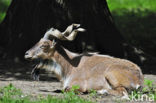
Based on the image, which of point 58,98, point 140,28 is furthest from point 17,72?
point 140,28

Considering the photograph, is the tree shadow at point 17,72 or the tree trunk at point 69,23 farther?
the tree trunk at point 69,23

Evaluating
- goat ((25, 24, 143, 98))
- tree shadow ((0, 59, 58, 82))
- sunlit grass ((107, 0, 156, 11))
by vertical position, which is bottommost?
tree shadow ((0, 59, 58, 82))

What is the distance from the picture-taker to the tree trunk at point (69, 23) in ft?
46.9

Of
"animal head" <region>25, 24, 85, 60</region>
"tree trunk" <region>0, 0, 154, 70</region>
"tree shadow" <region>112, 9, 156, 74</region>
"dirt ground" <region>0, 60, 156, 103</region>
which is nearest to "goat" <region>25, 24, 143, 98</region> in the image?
"animal head" <region>25, 24, 85, 60</region>

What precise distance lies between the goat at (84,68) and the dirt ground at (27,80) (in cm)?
45

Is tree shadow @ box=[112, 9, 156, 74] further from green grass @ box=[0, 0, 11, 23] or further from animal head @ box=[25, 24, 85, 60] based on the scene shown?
green grass @ box=[0, 0, 11, 23]

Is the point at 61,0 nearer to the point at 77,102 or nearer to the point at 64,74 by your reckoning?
the point at 64,74

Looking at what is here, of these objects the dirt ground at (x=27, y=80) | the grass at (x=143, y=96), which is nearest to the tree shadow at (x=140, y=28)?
the dirt ground at (x=27, y=80)

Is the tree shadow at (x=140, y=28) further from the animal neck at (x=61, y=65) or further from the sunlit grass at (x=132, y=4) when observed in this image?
the animal neck at (x=61, y=65)

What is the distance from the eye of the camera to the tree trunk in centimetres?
1430

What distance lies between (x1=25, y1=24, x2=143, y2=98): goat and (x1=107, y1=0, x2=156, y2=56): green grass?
7.55 metres

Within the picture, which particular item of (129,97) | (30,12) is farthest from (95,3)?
(129,97)

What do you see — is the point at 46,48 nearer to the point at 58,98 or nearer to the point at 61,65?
the point at 61,65

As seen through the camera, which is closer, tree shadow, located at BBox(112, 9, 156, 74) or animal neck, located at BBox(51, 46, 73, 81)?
animal neck, located at BBox(51, 46, 73, 81)
